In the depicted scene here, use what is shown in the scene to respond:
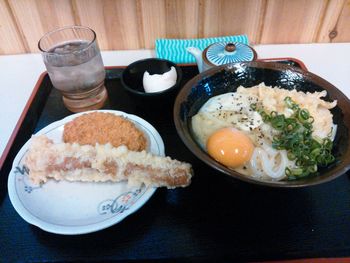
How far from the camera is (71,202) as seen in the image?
1131 millimetres

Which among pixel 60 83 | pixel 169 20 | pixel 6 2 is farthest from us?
pixel 169 20

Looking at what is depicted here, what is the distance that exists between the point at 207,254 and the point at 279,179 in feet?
1.19

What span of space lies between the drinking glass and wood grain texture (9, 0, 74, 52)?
374 mm

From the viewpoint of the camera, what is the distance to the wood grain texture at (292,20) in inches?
73.5

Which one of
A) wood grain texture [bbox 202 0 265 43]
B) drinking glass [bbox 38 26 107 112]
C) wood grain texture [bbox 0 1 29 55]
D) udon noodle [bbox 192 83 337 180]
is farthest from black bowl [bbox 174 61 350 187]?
wood grain texture [bbox 0 1 29 55]

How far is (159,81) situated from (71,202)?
28.7 inches

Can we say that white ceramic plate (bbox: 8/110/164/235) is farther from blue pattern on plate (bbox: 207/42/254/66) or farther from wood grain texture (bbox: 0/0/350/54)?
wood grain texture (bbox: 0/0/350/54)

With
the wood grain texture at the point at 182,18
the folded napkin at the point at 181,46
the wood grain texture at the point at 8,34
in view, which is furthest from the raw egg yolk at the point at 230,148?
the wood grain texture at the point at 8,34

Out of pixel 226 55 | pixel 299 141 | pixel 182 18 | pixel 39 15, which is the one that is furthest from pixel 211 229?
pixel 39 15

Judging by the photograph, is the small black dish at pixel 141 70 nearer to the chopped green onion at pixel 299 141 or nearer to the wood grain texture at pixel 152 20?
the wood grain texture at pixel 152 20

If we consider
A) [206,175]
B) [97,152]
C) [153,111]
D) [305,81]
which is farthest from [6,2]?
[305,81]

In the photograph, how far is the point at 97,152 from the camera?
1185 mm

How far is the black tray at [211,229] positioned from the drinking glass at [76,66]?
51cm

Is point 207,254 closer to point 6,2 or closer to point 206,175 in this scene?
point 206,175
